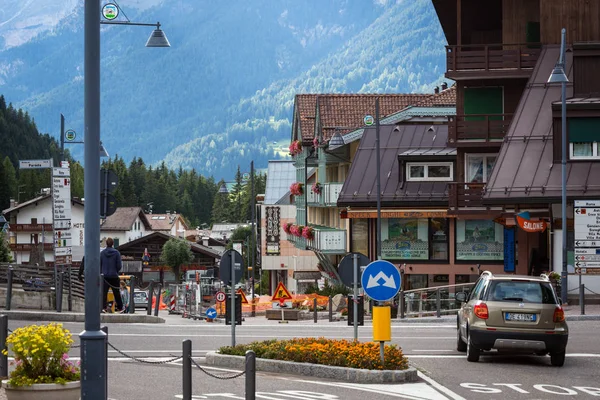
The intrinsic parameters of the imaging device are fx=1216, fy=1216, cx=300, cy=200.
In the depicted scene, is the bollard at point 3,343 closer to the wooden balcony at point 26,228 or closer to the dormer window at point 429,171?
the dormer window at point 429,171

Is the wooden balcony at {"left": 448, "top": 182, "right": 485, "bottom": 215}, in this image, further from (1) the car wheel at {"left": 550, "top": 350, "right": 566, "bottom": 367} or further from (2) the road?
(1) the car wheel at {"left": 550, "top": 350, "right": 566, "bottom": 367}

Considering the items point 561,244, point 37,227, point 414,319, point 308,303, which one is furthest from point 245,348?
point 37,227

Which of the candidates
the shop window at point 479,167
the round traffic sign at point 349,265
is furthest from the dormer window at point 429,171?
the round traffic sign at point 349,265

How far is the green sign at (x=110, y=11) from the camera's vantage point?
22.4m

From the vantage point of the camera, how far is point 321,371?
18375 millimetres

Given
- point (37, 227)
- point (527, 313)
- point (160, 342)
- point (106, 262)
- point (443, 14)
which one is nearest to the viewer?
point (527, 313)

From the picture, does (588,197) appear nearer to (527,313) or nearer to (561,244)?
(561,244)

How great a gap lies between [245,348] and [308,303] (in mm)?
A: 32102

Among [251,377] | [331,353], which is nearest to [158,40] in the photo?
[331,353]

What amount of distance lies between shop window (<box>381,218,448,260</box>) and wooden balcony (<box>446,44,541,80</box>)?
30.1 feet

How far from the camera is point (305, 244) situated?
66.8 meters

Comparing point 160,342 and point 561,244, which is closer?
point 160,342

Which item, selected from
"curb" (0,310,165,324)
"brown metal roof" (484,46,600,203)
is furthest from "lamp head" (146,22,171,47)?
"brown metal roof" (484,46,600,203)

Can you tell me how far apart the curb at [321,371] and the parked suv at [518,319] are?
2269 mm
